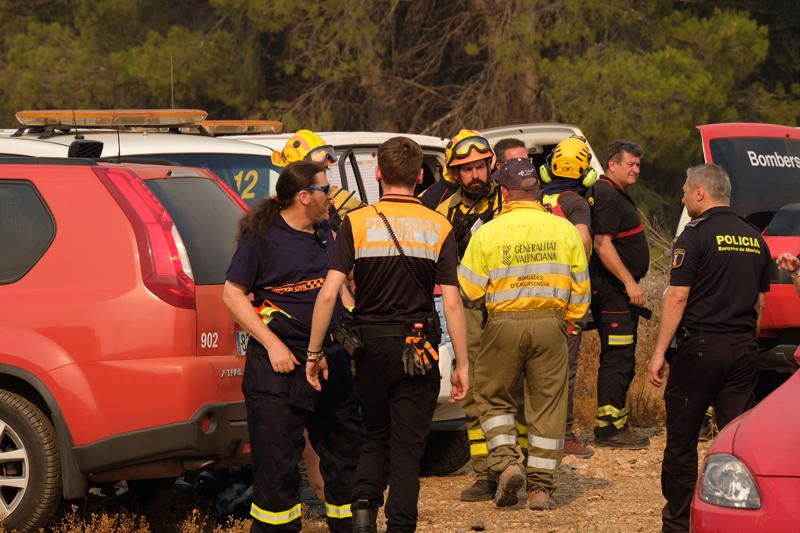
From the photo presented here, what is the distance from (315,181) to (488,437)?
228cm

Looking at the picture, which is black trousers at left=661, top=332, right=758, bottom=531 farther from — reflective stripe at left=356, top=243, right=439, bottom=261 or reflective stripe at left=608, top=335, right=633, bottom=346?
reflective stripe at left=608, top=335, right=633, bottom=346

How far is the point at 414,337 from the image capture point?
5852 millimetres

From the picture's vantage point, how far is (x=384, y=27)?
63.0 ft

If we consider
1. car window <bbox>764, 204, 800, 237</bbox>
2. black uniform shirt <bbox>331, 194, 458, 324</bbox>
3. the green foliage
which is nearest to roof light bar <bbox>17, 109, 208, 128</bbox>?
black uniform shirt <bbox>331, 194, 458, 324</bbox>

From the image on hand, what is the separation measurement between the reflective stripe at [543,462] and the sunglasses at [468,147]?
1.66m

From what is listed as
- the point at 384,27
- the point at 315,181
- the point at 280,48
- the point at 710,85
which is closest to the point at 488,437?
the point at 315,181

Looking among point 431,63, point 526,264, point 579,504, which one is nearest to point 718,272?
point 526,264

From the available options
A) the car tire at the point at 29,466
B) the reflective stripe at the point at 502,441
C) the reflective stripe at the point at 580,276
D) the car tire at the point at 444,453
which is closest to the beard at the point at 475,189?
the reflective stripe at the point at 580,276

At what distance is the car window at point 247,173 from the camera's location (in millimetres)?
8117

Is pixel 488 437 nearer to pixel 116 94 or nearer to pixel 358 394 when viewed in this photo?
pixel 358 394

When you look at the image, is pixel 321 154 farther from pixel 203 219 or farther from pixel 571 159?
pixel 571 159

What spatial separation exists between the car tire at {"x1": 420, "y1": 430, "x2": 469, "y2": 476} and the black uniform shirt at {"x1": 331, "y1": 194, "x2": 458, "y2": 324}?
104 inches

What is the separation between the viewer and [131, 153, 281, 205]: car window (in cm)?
812

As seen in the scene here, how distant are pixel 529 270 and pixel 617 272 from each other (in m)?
1.93
